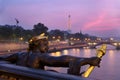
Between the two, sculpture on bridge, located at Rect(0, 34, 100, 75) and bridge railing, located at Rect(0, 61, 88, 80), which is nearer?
bridge railing, located at Rect(0, 61, 88, 80)

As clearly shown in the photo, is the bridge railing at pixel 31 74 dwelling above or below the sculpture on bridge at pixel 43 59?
below

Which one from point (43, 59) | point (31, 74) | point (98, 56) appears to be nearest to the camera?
point (31, 74)

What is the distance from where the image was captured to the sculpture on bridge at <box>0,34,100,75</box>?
283 centimetres

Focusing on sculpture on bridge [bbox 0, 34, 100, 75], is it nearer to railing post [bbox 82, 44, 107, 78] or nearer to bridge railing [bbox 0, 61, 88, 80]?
railing post [bbox 82, 44, 107, 78]

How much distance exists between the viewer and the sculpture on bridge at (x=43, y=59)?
2.83 metres

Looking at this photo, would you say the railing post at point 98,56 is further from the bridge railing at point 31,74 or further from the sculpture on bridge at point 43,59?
the bridge railing at point 31,74

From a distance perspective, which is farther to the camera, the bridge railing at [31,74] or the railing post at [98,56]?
the railing post at [98,56]

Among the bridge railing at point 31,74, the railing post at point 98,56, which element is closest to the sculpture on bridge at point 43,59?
the railing post at point 98,56

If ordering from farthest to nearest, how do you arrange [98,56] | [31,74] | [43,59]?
[43,59]
[98,56]
[31,74]

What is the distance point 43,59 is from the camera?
10.3ft

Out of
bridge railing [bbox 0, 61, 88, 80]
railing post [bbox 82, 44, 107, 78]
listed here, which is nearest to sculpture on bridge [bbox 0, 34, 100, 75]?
railing post [bbox 82, 44, 107, 78]

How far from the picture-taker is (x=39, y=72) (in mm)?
2672

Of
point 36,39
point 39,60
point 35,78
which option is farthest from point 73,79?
point 36,39

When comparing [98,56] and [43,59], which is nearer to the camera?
[98,56]
